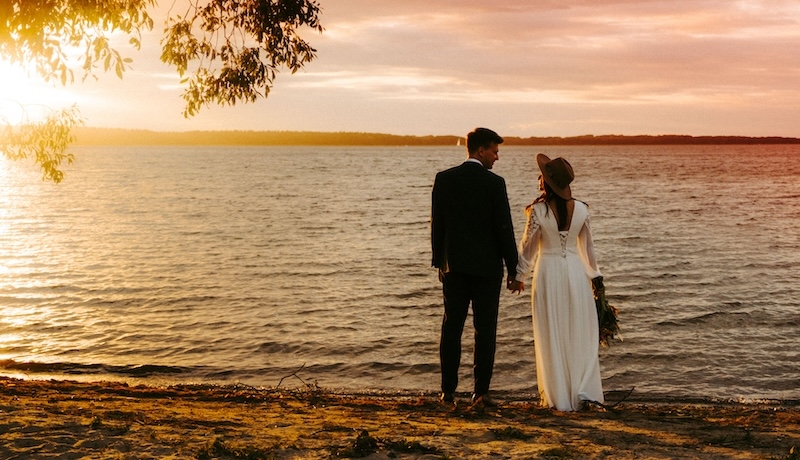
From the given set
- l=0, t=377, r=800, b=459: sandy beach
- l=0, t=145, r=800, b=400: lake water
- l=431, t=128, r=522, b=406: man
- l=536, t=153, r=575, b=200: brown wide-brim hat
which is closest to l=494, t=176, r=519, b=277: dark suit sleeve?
l=431, t=128, r=522, b=406: man

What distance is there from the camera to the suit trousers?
711 cm

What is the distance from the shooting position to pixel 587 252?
24.6 ft

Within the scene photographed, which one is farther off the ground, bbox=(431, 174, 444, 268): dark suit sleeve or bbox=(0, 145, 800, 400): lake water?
bbox=(431, 174, 444, 268): dark suit sleeve

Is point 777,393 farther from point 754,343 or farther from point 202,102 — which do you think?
point 202,102

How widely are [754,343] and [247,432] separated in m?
9.89

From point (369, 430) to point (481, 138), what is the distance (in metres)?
2.91

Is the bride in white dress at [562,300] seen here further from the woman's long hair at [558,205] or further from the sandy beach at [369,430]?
the sandy beach at [369,430]

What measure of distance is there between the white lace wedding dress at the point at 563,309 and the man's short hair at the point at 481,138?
0.82 meters

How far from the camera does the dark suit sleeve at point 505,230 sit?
699 centimetres

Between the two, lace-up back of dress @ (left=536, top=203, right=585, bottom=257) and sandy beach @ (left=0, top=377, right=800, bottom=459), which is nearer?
sandy beach @ (left=0, top=377, right=800, bottom=459)

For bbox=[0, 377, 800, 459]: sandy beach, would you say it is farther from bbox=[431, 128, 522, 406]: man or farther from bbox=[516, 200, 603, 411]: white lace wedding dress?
bbox=[431, 128, 522, 406]: man

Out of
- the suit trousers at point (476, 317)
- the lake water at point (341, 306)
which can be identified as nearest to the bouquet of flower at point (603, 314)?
the suit trousers at point (476, 317)

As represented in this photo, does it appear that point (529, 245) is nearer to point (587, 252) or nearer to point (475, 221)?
point (587, 252)

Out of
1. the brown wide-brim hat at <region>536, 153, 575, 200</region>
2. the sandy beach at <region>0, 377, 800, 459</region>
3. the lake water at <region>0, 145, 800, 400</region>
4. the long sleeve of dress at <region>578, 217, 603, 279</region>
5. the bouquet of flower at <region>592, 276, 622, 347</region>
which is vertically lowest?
the lake water at <region>0, 145, 800, 400</region>
